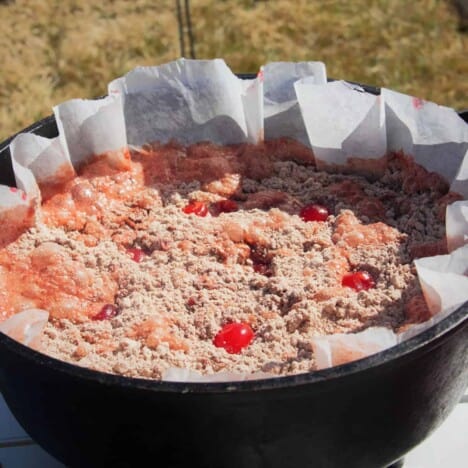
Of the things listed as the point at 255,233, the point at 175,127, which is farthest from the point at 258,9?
the point at 255,233

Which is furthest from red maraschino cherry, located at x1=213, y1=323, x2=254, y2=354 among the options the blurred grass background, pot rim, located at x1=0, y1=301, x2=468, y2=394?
the blurred grass background

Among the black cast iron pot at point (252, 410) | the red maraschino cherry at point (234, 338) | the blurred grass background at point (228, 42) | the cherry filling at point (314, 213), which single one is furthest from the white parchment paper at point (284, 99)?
the blurred grass background at point (228, 42)

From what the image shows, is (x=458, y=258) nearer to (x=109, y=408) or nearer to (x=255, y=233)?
(x=255, y=233)

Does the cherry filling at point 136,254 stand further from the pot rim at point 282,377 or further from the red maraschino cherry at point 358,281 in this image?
the pot rim at point 282,377

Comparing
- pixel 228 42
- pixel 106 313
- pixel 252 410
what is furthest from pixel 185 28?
pixel 252 410

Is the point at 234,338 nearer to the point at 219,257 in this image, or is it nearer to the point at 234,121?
the point at 219,257

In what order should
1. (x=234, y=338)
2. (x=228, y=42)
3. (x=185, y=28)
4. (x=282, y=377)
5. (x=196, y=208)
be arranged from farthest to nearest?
1. (x=185, y=28)
2. (x=228, y=42)
3. (x=196, y=208)
4. (x=234, y=338)
5. (x=282, y=377)
